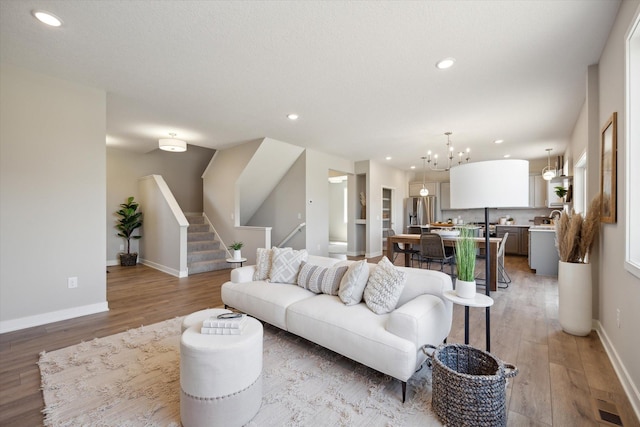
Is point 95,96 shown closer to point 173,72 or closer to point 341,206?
point 173,72

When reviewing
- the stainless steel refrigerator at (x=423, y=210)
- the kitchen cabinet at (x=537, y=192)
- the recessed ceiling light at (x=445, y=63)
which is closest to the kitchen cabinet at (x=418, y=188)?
the stainless steel refrigerator at (x=423, y=210)

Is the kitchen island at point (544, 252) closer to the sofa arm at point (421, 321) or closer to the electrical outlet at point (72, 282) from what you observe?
the sofa arm at point (421, 321)

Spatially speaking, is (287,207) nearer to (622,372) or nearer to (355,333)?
(355,333)

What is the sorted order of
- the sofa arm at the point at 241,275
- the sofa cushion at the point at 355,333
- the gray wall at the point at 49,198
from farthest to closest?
the sofa arm at the point at 241,275, the gray wall at the point at 49,198, the sofa cushion at the point at 355,333

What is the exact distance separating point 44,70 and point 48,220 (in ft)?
5.19

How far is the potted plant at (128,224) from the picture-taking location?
624 centimetres

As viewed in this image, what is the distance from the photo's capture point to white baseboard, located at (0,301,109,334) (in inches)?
111

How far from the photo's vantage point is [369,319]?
6.67ft

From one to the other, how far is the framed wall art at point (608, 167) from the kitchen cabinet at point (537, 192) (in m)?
5.93

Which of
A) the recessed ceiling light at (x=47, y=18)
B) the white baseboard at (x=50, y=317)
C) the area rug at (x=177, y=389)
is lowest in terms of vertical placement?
the area rug at (x=177, y=389)

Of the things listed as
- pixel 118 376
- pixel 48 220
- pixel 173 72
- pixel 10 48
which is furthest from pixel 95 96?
pixel 118 376

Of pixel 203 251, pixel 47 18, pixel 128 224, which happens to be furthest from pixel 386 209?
pixel 47 18

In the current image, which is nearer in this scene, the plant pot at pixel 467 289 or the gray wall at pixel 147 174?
the plant pot at pixel 467 289

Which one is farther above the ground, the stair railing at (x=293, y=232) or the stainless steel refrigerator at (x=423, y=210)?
the stainless steel refrigerator at (x=423, y=210)
